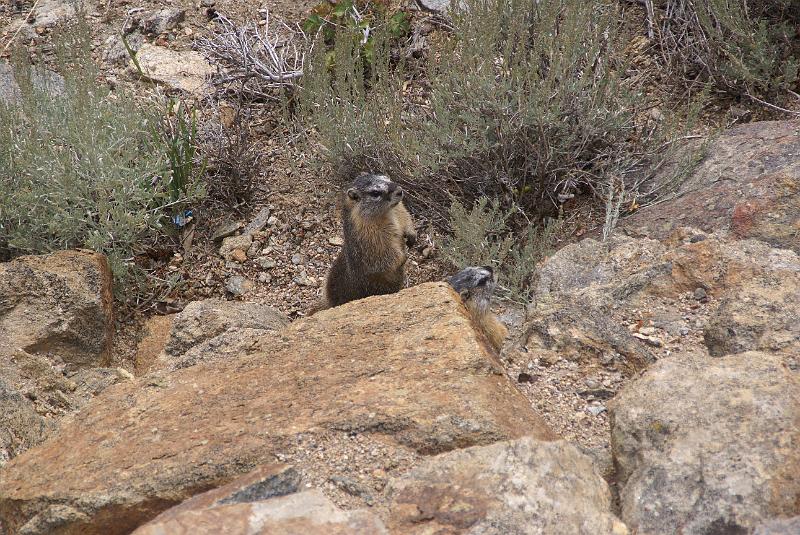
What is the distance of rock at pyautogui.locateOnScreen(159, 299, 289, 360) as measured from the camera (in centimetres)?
561

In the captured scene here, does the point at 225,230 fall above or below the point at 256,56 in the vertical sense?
below

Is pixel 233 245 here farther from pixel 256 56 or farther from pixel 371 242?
pixel 256 56

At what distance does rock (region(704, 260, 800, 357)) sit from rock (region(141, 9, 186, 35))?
7.15 meters

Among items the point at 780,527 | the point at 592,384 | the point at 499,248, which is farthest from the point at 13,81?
the point at 780,527

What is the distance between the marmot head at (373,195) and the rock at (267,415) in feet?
7.65

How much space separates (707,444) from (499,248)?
3772 mm

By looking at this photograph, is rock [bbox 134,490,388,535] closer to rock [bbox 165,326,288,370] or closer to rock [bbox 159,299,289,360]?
rock [bbox 165,326,288,370]

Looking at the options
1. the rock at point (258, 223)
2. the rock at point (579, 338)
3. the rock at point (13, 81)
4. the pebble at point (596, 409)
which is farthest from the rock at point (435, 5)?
the pebble at point (596, 409)

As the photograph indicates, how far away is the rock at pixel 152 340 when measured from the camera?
6543mm

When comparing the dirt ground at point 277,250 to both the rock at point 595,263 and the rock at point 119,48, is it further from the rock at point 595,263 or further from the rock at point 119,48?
the rock at point 595,263

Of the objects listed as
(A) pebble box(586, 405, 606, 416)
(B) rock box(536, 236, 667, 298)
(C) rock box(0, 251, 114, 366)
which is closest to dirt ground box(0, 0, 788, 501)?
(C) rock box(0, 251, 114, 366)

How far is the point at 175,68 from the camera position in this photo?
902 cm

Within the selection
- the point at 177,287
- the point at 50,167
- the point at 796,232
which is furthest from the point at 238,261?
the point at 796,232

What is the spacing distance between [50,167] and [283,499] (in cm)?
460
